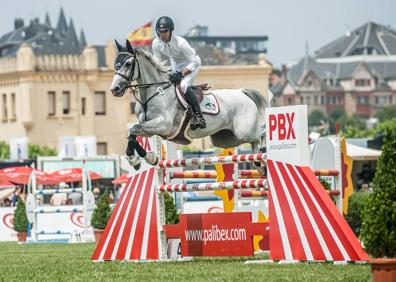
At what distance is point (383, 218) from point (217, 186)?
4145mm

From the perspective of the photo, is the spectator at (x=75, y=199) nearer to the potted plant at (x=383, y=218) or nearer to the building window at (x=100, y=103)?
the potted plant at (x=383, y=218)

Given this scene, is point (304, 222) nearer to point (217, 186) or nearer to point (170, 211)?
point (217, 186)

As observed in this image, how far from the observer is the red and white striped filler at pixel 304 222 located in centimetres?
1324

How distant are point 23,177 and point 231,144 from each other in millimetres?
24018

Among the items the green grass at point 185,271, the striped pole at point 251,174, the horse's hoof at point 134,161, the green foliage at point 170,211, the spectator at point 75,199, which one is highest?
the horse's hoof at point 134,161

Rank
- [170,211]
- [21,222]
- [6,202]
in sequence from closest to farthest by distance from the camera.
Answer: [170,211]
[21,222]
[6,202]

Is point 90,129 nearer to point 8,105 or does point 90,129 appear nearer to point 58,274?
point 8,105

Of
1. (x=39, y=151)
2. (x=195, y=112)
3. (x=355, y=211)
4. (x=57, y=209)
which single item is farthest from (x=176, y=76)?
(x=39, y=151)

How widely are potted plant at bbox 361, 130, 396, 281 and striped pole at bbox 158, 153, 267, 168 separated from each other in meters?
3.21

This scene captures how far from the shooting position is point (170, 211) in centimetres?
1623

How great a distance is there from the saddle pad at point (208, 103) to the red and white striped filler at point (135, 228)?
0.88 metres

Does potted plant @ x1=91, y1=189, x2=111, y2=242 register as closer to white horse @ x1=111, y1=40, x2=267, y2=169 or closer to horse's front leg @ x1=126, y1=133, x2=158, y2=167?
white horse @ x1=111, y1=40, x2=267, y2=169

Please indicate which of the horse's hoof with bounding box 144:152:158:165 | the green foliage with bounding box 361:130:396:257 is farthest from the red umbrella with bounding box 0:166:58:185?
the green foliage with bounding box 361:130:396:257

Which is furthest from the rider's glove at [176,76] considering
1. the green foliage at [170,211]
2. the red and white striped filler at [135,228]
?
the green foliage at [170,211]
